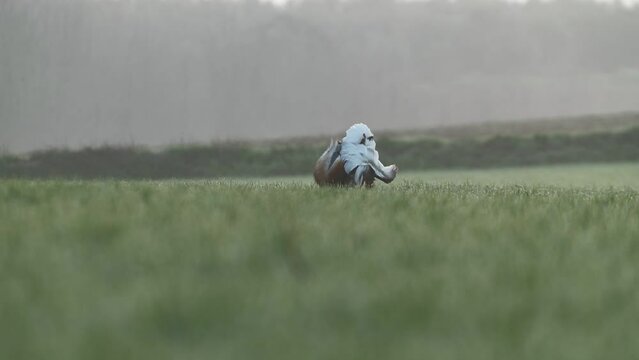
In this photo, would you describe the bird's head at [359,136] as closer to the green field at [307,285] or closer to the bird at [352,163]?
the bird at [352,163]

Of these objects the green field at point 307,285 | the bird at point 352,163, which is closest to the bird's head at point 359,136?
the bird at point 352,163

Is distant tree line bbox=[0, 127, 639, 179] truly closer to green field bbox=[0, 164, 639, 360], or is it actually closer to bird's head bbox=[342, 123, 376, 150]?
bird's head bbox=[342, 123, 376, 150]

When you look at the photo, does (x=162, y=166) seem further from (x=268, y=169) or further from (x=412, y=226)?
(x=412, y=226)

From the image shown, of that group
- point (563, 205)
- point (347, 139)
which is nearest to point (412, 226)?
point (563, 205)

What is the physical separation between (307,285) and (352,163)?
25.3ft

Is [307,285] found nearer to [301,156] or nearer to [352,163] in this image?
Answer: [352,163]

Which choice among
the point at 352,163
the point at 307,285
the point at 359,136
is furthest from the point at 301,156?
the point at 307,285

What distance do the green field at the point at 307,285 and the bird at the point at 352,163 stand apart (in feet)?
16.4

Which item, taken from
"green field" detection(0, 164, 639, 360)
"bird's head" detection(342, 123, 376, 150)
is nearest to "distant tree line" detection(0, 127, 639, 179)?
"bird's head" detection(342, 123, 376, 150)

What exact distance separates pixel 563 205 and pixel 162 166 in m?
27.3

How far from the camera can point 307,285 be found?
11.5 feet

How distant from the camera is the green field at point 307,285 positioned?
2.74m

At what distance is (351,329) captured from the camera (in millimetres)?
2961

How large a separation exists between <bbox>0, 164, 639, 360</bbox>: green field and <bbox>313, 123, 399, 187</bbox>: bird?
4994mm
